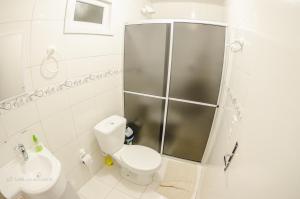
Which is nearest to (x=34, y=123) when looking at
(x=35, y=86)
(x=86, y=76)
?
(x=35, y=86)

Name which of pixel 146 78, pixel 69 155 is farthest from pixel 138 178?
pixel 146 78

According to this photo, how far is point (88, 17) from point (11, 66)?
72cm

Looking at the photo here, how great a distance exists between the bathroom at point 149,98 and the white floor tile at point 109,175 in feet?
0.04

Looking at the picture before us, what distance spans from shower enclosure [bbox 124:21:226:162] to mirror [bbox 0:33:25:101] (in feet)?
3.46

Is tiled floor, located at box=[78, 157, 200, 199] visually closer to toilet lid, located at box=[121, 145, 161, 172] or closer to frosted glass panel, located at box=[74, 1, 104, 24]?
toilet lid, located at box=[121, 145, 161, 172]

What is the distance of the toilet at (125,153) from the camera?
1.50m

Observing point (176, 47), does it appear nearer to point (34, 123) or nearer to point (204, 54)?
point (204, 54)

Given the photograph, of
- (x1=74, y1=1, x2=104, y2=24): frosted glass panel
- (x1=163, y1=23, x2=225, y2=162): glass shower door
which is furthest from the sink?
(x1=163, y1=23, x2=225, y2=162): glass shower door

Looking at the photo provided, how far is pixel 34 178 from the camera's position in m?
0.89

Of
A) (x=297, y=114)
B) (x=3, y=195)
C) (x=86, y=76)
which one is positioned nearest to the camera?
(x=297, y=114)

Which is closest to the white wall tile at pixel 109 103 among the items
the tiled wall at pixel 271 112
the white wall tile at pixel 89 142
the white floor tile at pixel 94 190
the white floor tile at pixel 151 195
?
the white wall tile at pixel 89 142

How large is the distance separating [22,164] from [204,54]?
1.73m

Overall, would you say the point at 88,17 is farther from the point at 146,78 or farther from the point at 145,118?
the point at 145,118

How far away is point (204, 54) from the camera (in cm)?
148
